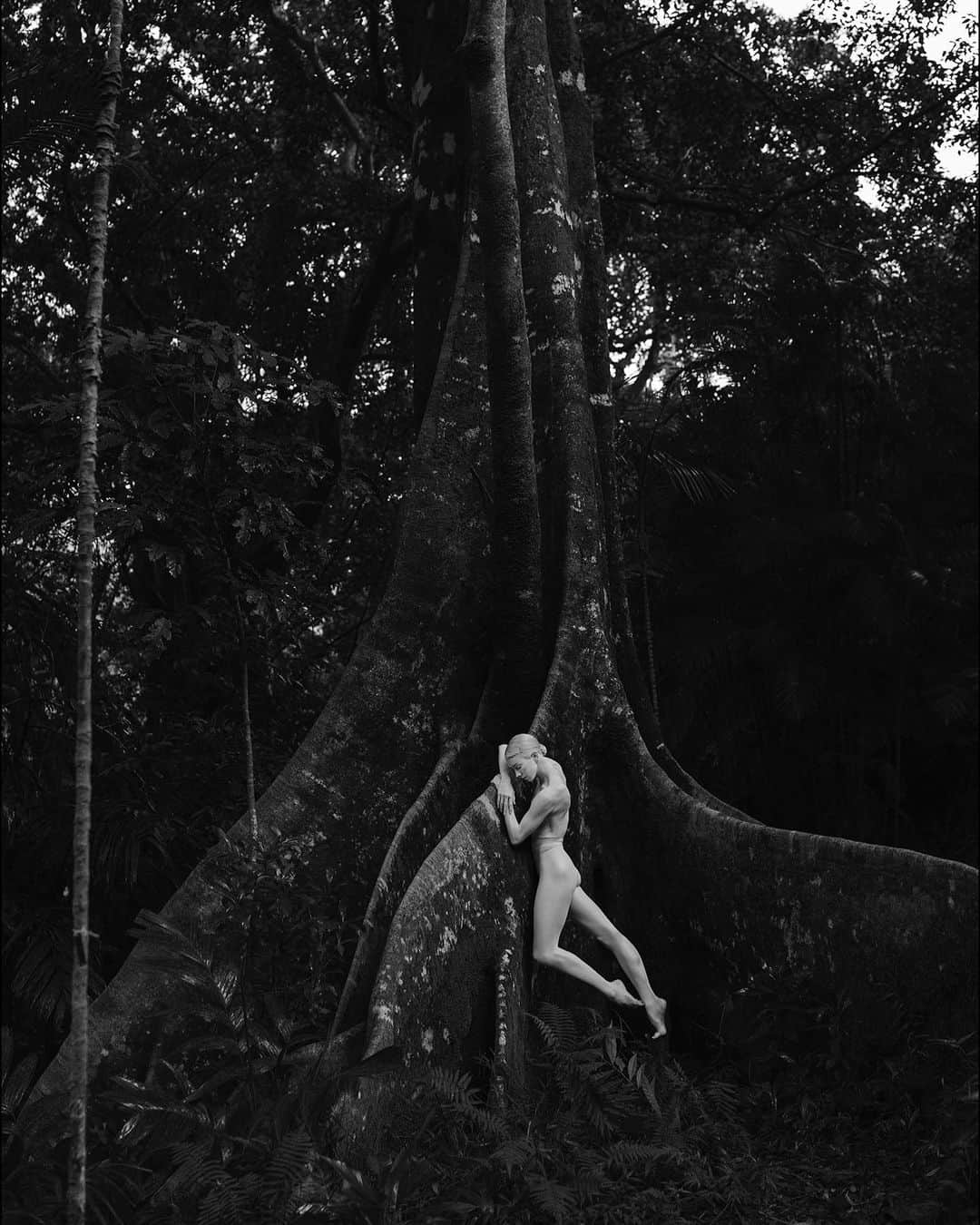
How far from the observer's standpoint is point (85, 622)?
3.40 m

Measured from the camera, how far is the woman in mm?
5176

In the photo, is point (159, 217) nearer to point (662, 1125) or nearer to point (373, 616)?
point (373, 616)

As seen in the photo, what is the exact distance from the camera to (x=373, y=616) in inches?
247

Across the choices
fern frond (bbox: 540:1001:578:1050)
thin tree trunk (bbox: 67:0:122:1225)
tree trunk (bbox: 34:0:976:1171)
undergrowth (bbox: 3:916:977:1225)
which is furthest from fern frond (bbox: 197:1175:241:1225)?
fern frond (bbox: 540:1001:578:1050)

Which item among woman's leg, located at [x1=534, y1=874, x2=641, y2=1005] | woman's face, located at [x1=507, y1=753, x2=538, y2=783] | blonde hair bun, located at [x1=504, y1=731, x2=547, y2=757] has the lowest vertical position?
woman's leg, located at [x1=534, y1=874, x2=641, y2=1005]

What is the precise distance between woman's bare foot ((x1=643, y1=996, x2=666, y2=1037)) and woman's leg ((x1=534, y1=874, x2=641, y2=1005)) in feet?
0.22

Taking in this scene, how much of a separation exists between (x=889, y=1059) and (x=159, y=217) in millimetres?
9642

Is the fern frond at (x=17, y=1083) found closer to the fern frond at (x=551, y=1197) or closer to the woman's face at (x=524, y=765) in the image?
the fern frond at (x=551, y=1197)

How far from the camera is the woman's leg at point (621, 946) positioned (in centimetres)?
523

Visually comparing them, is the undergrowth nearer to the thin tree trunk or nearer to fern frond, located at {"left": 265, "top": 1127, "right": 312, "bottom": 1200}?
fern frond, located at {"left": 265, "top": 1127, "right": 312, "bottom": 1200}

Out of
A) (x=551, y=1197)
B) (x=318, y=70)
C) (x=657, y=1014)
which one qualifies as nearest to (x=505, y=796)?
(x=657, y=1014)

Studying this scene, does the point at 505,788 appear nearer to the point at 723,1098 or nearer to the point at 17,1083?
the point at 723,1098

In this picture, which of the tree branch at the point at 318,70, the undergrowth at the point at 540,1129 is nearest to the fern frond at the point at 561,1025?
the undergrowth at the point at 540,1129

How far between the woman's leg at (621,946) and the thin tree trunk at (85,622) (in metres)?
2.35
